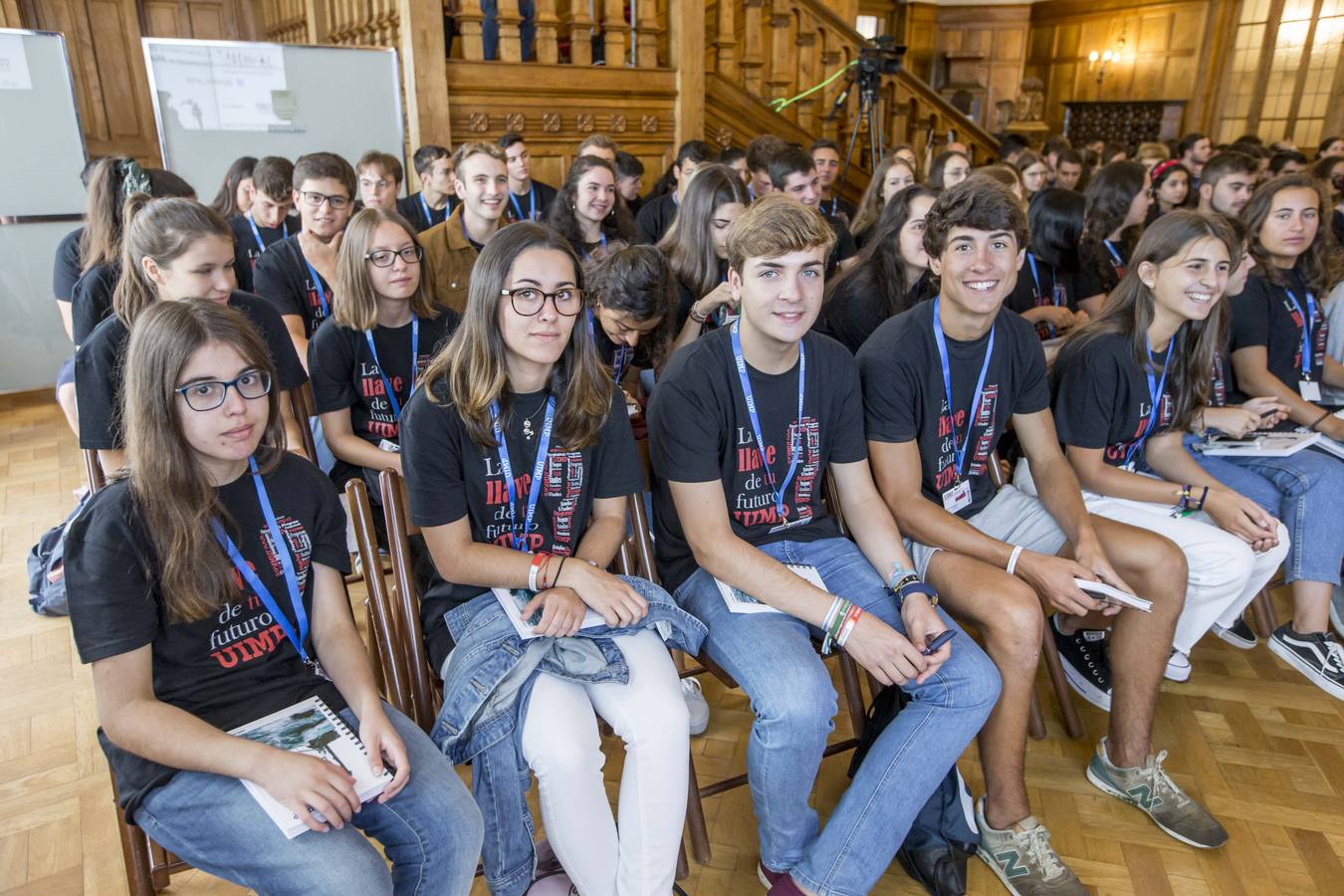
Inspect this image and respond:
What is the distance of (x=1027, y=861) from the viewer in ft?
5.96

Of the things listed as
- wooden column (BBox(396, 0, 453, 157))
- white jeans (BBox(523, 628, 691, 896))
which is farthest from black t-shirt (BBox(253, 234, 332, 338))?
wooden column (BBox(396, 0, 453, 157))

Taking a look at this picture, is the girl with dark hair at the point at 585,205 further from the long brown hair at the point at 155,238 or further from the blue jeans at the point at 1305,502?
the blue jeans at the point at 1305,502

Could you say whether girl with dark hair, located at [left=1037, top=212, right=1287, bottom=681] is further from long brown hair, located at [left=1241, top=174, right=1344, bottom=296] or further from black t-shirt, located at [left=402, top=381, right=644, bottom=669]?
black t-shirt, located at [left=402, top=381, right=644, bottom=669]

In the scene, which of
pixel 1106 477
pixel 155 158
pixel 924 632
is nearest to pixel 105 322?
pixel 924 632

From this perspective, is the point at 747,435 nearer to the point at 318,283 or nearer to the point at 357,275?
the point at 357,275

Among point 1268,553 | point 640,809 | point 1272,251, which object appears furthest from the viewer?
point 1272,251

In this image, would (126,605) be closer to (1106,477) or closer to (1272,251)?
(1106,477)

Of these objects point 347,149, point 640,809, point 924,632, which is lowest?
point 640,809

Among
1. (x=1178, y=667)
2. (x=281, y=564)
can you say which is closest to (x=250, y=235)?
(x=281, y=564)

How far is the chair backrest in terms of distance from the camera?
173 cm

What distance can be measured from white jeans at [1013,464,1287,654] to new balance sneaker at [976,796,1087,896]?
30.4 inches

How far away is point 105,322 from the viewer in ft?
7.18

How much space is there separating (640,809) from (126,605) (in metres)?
0.92

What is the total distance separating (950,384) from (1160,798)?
43.6 inches
